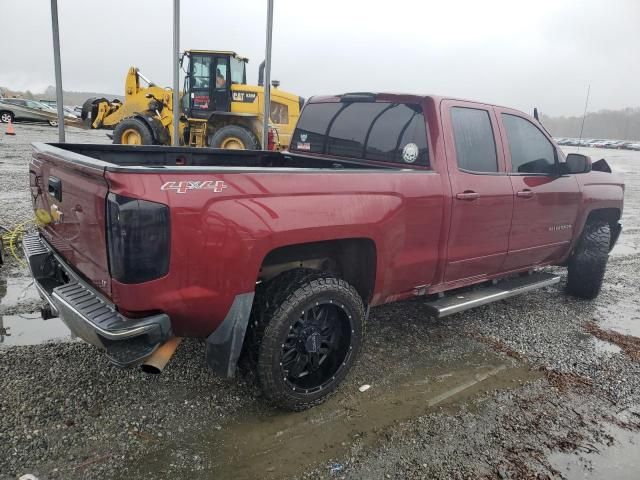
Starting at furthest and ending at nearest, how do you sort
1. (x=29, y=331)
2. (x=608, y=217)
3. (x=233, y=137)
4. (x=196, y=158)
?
(x=233, y=137) → (x=608, y=217) → (x=196, y=158) → (x=29, y=331)

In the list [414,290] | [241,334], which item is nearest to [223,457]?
[241,334]

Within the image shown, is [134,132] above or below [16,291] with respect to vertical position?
above

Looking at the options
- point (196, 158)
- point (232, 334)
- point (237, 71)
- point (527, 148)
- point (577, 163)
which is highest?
point (237, 71)

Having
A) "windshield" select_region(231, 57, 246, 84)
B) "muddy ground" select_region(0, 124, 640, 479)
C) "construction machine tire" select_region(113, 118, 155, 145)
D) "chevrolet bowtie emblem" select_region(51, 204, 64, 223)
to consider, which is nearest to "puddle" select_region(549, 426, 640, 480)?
"muddy ground" select_region(0, 124, 640, 479)

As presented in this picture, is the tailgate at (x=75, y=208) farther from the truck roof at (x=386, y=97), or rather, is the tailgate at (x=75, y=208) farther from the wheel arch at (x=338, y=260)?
the truck roof at (x=386, y=97)

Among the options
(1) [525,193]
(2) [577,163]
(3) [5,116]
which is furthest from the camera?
(3) [5,116]

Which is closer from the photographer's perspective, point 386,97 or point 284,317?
point 284,317

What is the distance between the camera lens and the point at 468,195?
366cm

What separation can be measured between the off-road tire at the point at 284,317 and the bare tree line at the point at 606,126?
89.6 meters

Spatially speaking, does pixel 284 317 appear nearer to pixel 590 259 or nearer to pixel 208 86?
pixel 590 259

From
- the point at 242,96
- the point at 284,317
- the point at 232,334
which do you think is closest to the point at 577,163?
the point at 284,317

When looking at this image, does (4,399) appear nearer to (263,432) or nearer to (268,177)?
(263,432)

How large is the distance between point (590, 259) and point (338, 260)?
132 inches

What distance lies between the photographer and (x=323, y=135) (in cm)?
441
